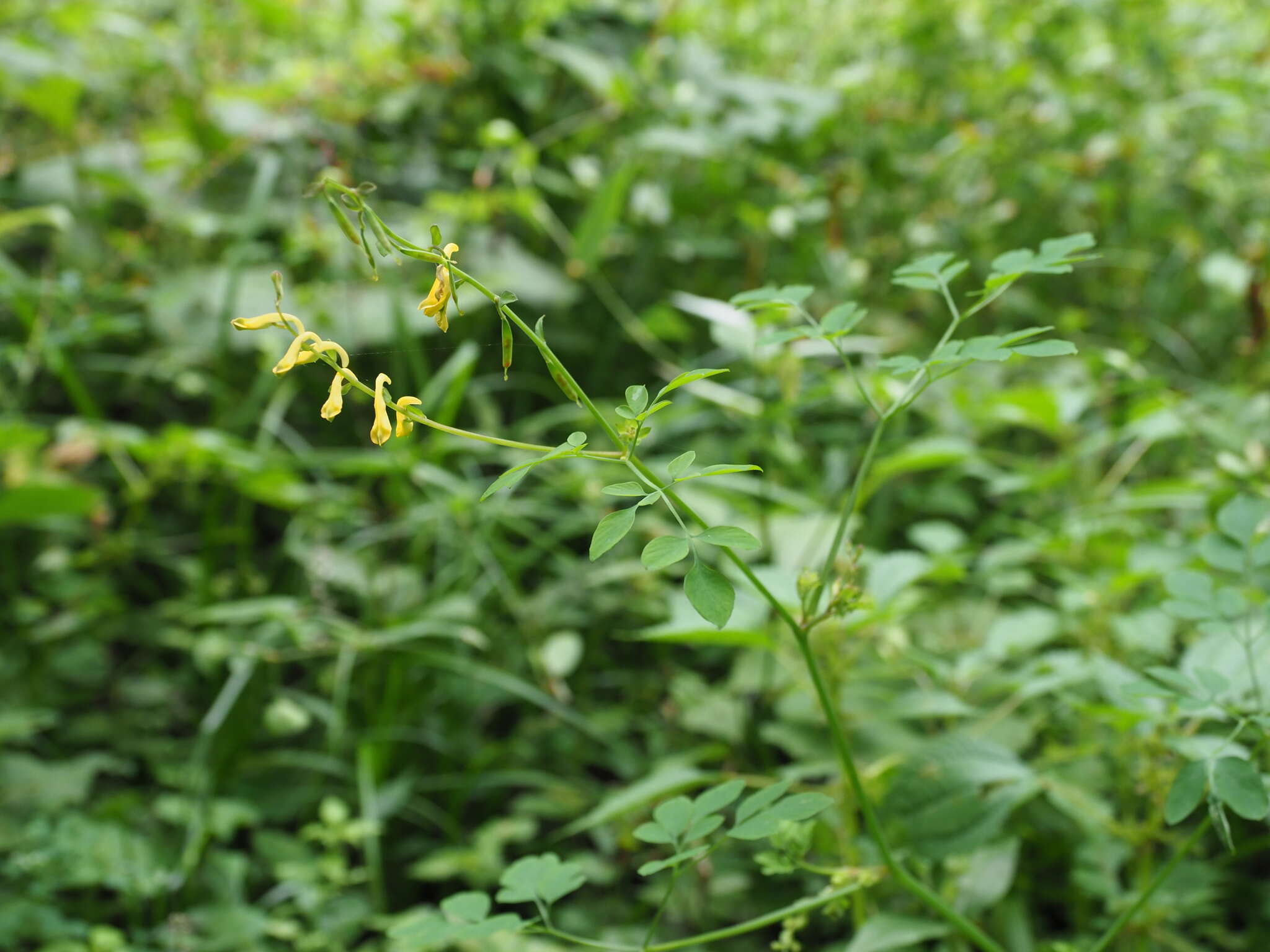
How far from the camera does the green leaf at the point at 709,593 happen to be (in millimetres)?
534

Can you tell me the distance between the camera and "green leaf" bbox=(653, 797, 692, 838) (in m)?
0.66

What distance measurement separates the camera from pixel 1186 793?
0.63m

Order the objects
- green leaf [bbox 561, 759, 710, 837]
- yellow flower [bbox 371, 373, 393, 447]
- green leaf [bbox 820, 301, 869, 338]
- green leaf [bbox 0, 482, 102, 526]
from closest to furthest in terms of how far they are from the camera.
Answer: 1. yellow flower [bbox 371, 373, 393, 447]
2. green leaf [bbox 820, 301, 869, 338]
3. green leaf [bbox 561, 759, 710, 837]
4. green leaf [bbox 0, 482, 102, 526]

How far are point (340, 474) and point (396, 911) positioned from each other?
3.13 feet

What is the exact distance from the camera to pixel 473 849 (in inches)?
49.8

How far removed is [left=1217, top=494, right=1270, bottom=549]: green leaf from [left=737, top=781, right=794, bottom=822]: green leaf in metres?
0.48

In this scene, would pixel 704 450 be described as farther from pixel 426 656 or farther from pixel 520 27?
pixel 520 27

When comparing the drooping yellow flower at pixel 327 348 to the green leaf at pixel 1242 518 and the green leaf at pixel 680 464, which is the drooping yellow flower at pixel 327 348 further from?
the green leaf at pixel 1242 518

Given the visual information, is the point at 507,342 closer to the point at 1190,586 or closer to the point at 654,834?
the point at 654,834

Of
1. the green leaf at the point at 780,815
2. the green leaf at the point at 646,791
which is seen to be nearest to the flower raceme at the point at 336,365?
the green leaf at the point at 780,815

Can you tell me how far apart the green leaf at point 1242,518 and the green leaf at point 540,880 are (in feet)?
2.06

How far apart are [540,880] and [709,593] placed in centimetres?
28

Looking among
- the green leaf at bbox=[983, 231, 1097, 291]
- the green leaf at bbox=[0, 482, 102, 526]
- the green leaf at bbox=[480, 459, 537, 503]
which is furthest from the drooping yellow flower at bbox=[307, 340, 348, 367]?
the green leaf at bbox=[0, 482, 102, 526]

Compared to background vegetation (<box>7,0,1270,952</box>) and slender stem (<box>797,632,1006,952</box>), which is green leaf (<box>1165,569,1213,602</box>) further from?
slender stem (<box>797,632,1006,952</box>)
